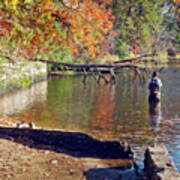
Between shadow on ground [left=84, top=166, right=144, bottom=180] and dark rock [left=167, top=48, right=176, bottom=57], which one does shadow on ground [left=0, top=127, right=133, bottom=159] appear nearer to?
shadow on ground [left=84, top=166, right=144, bottom=180]

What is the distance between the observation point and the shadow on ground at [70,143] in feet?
33.7

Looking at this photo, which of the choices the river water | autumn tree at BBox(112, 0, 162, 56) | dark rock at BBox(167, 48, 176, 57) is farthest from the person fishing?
dark rock at BBox(167, 48, 176, 57)

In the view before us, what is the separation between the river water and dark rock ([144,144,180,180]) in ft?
5.90

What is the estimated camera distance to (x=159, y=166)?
7566 mm

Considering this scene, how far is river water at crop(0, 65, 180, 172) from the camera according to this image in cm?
1437

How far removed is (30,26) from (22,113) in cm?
838

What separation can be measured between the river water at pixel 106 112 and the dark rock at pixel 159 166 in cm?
180

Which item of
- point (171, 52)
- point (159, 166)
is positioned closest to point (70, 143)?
point (159, 166)

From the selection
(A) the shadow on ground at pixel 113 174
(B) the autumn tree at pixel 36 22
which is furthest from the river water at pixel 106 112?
(B) the autumn tree at pixel 36 22

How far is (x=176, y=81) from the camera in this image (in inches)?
1449

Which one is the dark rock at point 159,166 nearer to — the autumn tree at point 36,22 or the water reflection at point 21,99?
the autumn tree at point 36,22

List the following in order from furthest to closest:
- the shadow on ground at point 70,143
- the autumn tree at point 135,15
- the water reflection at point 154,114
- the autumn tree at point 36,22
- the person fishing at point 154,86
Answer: the autumn tree at point 135,15, the person fishing at point 154,86, the water reflection at point 154,114, the autumn tree at point 36,22, the shadow on ground at point 70,143

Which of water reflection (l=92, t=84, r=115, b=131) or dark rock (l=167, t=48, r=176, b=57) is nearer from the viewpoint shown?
water reflection (l=92, t=84, r=115, b=131)

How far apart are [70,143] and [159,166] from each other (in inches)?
158
